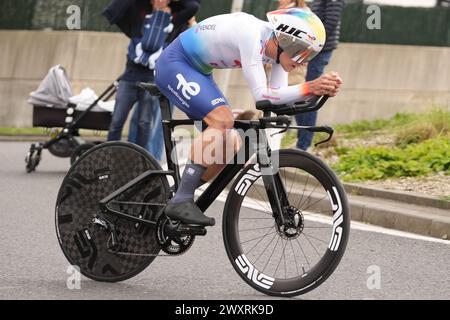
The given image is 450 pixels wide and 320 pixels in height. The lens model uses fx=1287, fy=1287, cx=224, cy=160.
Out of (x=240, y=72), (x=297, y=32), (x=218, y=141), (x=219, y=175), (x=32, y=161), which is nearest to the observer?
(x=297, y=32)

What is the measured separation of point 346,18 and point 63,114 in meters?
7.54

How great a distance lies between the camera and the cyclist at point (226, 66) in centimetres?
691

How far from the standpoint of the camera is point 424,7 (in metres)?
20.6

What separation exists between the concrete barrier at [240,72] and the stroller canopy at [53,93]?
5.29m

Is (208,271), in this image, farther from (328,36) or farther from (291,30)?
(328,36)

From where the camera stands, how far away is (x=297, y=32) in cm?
689

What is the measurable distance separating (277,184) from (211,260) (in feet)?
4.92

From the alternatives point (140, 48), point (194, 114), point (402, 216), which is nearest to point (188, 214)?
point (194, 114)

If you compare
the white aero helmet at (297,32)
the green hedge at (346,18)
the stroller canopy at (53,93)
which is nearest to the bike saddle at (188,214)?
the white aero helmet at (297,32)

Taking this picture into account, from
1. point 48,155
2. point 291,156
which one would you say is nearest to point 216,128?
point 291,156

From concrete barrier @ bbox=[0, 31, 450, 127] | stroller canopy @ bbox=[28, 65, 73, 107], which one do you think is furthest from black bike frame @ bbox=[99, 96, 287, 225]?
concrete barrier @ bbox=[0, 31, 450, 127]

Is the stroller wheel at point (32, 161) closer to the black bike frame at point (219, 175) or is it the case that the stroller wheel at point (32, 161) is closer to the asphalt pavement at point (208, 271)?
the asphalt pavement at point (208, 271)

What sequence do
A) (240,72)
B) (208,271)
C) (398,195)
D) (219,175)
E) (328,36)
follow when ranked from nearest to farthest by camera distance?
(219,175) < (208,271) < (398,195) < (328,36) < (240,72)

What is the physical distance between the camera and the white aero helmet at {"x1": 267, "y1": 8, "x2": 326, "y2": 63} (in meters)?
6.89
